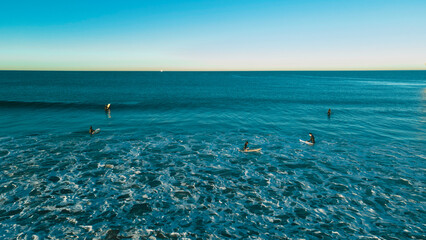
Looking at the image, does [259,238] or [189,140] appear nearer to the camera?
[259,238]

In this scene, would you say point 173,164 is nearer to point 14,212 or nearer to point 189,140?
point 189,140

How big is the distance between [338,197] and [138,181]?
16.8 m

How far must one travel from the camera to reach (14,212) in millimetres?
14766

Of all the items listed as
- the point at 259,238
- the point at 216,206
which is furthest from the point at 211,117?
the point at 259,238

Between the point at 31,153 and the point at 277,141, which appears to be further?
the point at 277,141

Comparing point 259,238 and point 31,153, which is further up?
point 31,153

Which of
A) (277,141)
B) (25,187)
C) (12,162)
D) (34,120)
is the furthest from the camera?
(34,120)

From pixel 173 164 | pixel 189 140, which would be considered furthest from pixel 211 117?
pixel 173 164

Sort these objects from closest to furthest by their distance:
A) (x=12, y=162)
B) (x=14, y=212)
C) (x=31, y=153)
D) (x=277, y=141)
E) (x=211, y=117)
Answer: (x=14, y=212), (x=12, y=162), (x=31, y=153), (x=277, y=141), (x=211, y=117)

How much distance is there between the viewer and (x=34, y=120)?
41.7 metres

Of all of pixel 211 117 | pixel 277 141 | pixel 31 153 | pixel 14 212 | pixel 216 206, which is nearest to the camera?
pixel 14 212

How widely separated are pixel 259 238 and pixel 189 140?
19387 millimetres

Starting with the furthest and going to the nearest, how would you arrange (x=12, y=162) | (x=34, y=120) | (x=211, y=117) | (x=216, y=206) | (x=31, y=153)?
(x=211, y=117) < (x=34, y=120) < (x=31, y=153) < (x=12, y=162) < (x=216, y=206)

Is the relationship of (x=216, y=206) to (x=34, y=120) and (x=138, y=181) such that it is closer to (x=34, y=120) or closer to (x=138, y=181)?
(x=138, y=181)
